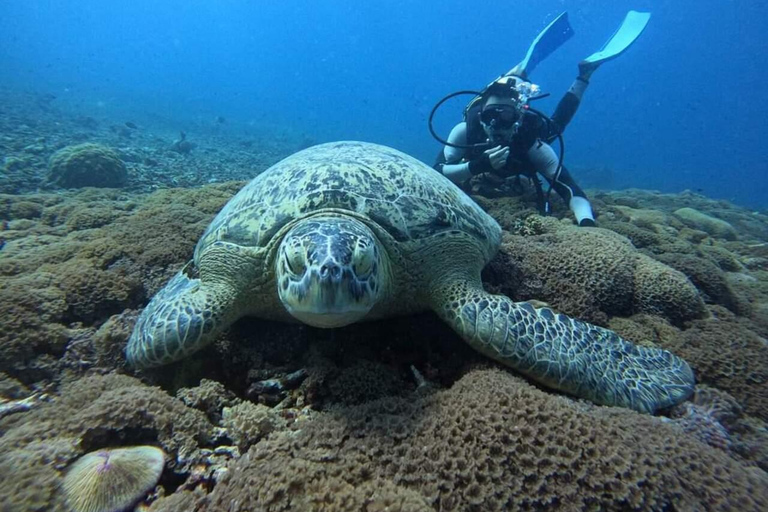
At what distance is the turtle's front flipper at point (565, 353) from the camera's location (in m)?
2.21

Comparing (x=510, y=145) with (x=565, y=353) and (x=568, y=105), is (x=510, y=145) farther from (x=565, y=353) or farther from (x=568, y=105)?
(x=565, y=353)

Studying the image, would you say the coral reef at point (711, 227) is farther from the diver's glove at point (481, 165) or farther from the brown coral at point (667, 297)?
the brown coral at point (667, 297)

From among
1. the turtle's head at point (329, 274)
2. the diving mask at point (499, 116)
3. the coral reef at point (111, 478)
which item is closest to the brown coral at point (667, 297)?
the turtle's head at point (329, 274)

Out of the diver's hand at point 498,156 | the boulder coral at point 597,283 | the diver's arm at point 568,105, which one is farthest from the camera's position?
the diver's arm at point 568,105

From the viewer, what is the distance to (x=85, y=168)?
338 inches

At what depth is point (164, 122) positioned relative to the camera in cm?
2848

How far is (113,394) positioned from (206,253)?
1.19 m

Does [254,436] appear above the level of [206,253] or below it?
below

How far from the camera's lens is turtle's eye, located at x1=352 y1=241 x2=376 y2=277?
81.2 inches

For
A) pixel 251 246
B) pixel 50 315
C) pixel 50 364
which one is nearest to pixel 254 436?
pixel 251 246

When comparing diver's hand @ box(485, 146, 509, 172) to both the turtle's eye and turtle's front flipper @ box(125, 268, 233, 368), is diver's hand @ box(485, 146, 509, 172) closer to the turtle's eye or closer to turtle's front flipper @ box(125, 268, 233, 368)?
the turtle's eye

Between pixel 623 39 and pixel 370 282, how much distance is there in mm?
15024

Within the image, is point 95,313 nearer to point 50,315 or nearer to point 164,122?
point 50,315

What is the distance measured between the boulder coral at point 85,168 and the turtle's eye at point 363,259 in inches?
391
